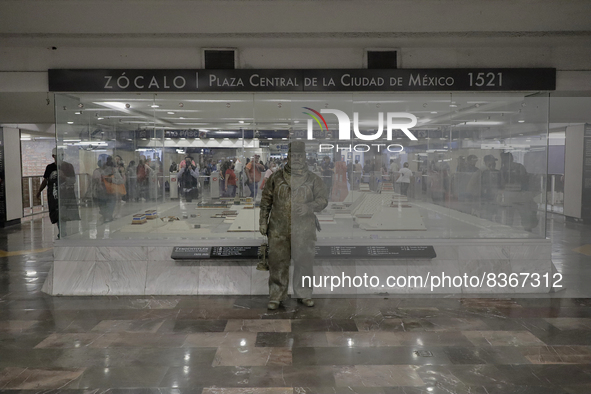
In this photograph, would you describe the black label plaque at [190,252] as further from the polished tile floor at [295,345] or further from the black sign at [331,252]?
the polished tile floor at [295,345]

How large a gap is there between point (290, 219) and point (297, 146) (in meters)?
1.00

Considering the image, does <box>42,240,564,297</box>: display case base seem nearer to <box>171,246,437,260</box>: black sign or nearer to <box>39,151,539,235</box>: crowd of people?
<box>171,246,437,260</box>: black sign

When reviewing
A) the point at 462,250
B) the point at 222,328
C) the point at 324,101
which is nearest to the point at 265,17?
the point at 324,101

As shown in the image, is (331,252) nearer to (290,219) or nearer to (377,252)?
(377,252)

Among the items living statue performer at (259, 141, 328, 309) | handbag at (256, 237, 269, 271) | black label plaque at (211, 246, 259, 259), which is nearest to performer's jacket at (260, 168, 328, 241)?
living statue performer at (259, 141, 328, 309)

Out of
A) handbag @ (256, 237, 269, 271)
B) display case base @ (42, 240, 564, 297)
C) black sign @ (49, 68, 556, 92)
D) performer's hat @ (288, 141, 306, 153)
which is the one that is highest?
black sign @ (49, 68, 556, 92)

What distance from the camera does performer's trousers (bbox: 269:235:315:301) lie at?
20.5 feet

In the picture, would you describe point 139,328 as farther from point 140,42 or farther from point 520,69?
point 520,69

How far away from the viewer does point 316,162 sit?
21.7 feet

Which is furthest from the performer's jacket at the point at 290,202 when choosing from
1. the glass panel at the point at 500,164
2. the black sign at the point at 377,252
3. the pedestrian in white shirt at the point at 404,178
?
the glass panel at the point at 500,164

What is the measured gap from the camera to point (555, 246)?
10484mm

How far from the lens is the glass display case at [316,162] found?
267 inches

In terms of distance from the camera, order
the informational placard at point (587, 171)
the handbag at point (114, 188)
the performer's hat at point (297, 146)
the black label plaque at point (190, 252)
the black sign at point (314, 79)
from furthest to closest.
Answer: the informational placard at point (587, 171), the handbag at point (114, 188), the black label plaque at point (190, 252), the black sign at point (314, 79), the performer's hat at point (297, 146)

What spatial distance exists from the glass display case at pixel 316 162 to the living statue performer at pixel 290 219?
288 mm
